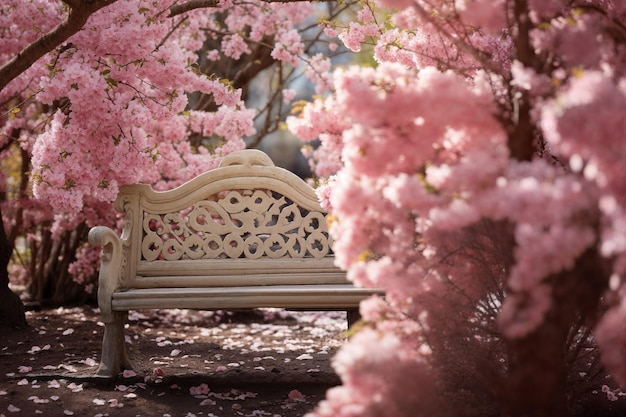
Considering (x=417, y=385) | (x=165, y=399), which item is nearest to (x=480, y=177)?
(x=417, y=385)

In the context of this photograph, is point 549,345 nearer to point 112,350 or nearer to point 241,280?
point 241,280

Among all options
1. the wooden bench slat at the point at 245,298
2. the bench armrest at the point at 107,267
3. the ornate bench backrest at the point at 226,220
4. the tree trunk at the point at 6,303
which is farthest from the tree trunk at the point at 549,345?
the tree trunk at the point at 6,303

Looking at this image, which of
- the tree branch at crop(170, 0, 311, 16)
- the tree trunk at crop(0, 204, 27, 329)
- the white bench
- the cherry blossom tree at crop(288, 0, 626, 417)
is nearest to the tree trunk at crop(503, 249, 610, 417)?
the cherry blossom tree at crop(288, 0, 626, 417)

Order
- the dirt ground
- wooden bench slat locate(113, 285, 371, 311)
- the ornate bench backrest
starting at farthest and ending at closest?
→ the ornate bench backrest, wooden bench slat locate(113, 285, 371, 311), the dirt ground

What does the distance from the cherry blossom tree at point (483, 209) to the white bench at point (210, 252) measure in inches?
58.4

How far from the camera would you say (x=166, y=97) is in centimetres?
503

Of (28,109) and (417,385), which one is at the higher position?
(28,109)

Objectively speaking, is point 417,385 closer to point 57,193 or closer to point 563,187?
point 563,187

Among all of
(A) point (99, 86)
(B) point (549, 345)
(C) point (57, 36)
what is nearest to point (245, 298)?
(A) point (99, 86)

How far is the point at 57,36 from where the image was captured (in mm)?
3992

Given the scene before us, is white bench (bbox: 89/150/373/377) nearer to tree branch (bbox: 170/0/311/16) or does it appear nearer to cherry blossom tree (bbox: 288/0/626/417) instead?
tree branch (bbox: 170/0/311/16)

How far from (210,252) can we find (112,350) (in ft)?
2.72

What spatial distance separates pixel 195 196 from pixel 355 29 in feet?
4.74

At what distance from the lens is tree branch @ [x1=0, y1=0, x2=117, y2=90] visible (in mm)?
3791
